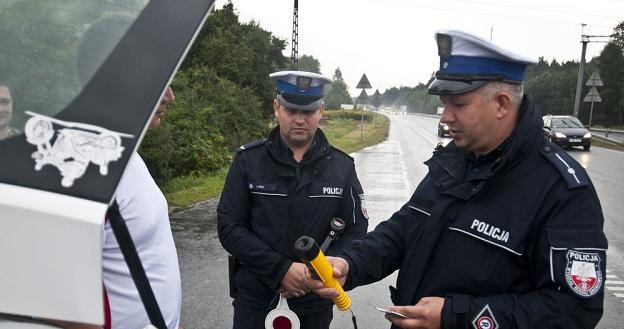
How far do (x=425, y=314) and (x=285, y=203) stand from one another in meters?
1.12

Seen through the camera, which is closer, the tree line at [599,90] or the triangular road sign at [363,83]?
the triangular road sign at [363,83]

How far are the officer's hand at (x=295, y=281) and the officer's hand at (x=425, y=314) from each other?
698 millimetres

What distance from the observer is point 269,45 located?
27656 mm

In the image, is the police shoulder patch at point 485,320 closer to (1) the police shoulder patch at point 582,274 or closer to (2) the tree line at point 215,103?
(1) the police shoulder patch at point 582,274

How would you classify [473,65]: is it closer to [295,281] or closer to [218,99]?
[295,281]

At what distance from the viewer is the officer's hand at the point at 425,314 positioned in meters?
1.63

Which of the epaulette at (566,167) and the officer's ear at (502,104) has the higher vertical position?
the officer's ear at (502,104)

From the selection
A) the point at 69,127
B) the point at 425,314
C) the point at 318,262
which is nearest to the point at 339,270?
the point at 318,262

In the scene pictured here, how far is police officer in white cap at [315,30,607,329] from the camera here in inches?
58.7

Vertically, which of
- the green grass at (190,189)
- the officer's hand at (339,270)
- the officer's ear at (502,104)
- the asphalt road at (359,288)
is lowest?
the green grass at (190,189)

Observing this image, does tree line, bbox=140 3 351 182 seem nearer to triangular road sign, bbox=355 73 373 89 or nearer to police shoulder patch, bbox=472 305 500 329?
triangular road sign, bbox=355 73 373 89

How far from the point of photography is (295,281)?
2.32m

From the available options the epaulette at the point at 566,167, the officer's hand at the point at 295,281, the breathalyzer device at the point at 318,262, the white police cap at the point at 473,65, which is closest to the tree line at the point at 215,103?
the officer's hand at the point at 295,281

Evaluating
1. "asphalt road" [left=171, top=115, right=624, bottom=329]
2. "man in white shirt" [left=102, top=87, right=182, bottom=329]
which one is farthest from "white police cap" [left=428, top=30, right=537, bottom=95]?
"asphalt road" [left=171, top=115, right=624, bottom=329]
